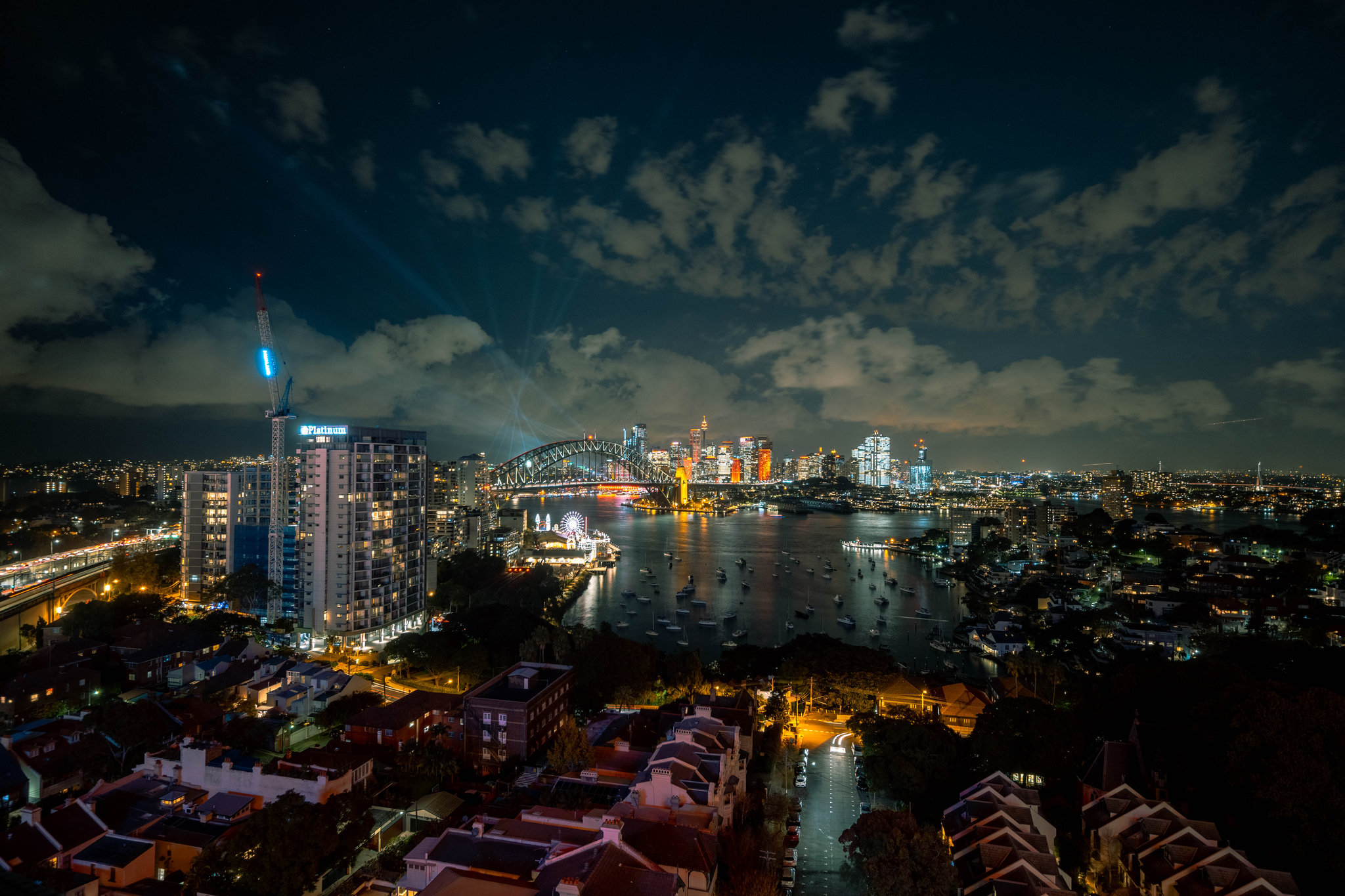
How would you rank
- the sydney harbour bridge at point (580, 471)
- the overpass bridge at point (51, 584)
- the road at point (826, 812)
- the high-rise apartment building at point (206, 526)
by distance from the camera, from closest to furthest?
the road at point (826, 812) < the overpass bridge at point (51, 584) < the high-rise apartment building at point (206, 526) < the sydney harbour bridge at point (580, 471)

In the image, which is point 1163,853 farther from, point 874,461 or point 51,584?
point 874,461

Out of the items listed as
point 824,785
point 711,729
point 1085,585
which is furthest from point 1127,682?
point 1085,585

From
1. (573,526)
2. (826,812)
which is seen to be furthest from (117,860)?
(573,526)

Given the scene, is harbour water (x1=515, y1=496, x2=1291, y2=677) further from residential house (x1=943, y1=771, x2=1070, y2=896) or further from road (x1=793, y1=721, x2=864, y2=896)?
residential house (x1=943, y1=771, x2=1070, y2=896)

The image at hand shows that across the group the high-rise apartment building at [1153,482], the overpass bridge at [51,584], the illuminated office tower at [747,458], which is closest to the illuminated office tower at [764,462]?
the illuminated office tower at [747,458]

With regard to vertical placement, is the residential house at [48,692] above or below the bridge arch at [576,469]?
below

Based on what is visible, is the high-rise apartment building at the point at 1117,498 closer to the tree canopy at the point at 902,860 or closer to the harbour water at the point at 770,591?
the harbour water at the point at 770,591

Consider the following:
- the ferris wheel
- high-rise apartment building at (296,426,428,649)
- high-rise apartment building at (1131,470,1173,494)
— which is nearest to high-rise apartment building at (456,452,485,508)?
the ferris wheel
